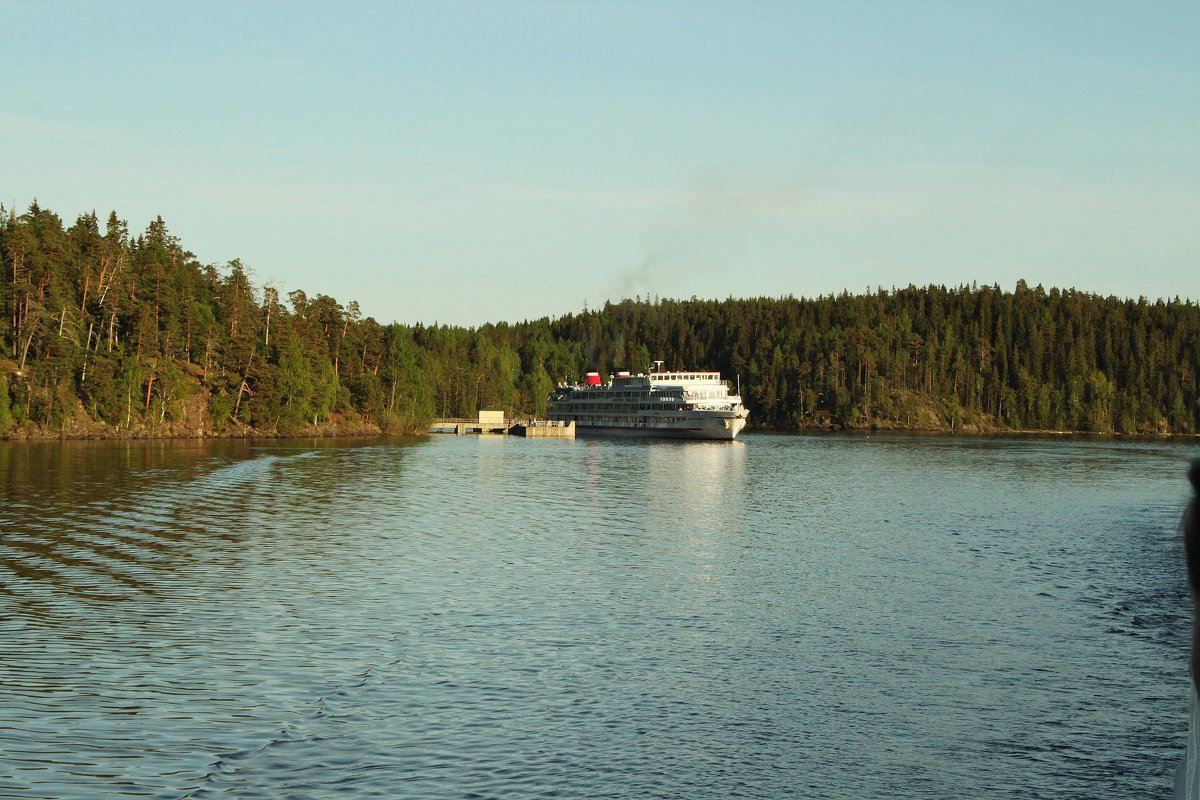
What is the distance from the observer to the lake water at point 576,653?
68.9 feet

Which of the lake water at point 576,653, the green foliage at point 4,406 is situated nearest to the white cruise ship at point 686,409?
the green foliage at point 4,406

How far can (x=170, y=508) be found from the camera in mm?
64250

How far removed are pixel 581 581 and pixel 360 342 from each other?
159 metres

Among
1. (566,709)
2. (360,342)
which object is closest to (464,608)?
(566,709)

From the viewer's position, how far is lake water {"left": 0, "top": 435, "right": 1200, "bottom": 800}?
68.9 feet

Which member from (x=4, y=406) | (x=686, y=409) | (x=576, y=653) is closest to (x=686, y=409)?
(x=686, y=409)

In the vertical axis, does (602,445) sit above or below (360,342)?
below

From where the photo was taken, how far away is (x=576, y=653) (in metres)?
30.4

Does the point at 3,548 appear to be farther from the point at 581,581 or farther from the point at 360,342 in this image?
the point at 360,342

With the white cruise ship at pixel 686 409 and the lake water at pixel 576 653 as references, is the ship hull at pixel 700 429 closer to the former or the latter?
the white cruise ship at pixel 686 409

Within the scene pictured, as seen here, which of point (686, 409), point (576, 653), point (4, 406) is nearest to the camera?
point (576, 653)

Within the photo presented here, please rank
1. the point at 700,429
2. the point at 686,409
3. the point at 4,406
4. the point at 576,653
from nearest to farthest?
the point at 576,653 → the point at 4,406 → the point at 700,429 → the point at 686,409

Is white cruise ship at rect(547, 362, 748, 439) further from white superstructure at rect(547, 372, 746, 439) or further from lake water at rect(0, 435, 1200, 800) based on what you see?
lake water at rect(0, 435, 1200, 800)

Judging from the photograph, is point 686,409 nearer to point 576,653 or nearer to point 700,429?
point 700,429
